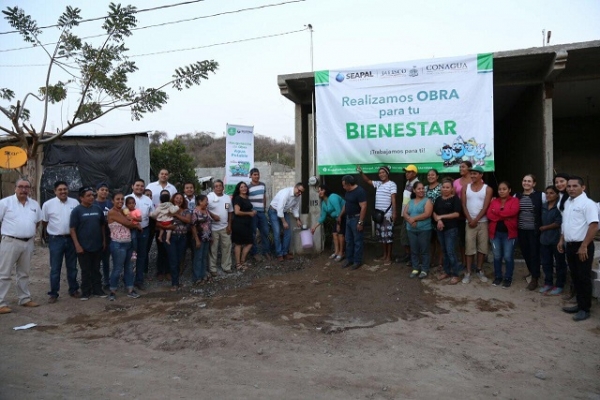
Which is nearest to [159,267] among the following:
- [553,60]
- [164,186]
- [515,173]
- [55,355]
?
[164,186]

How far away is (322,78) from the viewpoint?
860 cm

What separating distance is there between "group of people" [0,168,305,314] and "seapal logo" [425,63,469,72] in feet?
10.7

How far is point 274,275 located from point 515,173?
712cm

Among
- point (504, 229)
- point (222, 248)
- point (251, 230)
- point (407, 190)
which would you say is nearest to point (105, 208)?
point (222, 248)

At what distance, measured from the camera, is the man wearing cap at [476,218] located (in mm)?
6762

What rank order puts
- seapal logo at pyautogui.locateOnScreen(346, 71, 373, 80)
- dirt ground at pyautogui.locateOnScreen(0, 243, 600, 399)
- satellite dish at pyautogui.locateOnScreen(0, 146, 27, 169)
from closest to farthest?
dirt ground at pyautogui.locateOnScreen(0, 243, 600, 399)
seapal logo at pyautogui.locateOnScreen(346, 71, 373, 80)
satellite dish at pyautogui.locateOnScreen(0, 146, 27, 169)

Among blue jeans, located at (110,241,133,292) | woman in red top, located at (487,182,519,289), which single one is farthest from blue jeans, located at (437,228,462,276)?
blue jeans, located at (110,241,133,292)

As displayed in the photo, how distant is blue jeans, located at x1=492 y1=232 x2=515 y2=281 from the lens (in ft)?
21.4

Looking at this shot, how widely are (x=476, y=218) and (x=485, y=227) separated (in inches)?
7.7

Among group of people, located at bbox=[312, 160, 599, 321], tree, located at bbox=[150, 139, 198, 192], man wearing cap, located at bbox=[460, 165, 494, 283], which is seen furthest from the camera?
tree, located at bbox=[150, 139, 198, 192]

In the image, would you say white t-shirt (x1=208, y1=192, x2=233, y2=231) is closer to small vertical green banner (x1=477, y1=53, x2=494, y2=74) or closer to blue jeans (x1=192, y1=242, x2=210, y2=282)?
blue jeans (x1=192, y1=242, x2=210, y2=282)

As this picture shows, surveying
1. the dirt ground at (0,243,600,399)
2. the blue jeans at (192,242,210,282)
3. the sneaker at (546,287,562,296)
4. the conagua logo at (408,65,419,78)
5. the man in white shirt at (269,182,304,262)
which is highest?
the conagua logo at (408,65,419,78)

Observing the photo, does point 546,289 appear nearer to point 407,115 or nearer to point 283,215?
point 407,115

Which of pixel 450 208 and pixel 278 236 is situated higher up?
pixel 450 208
